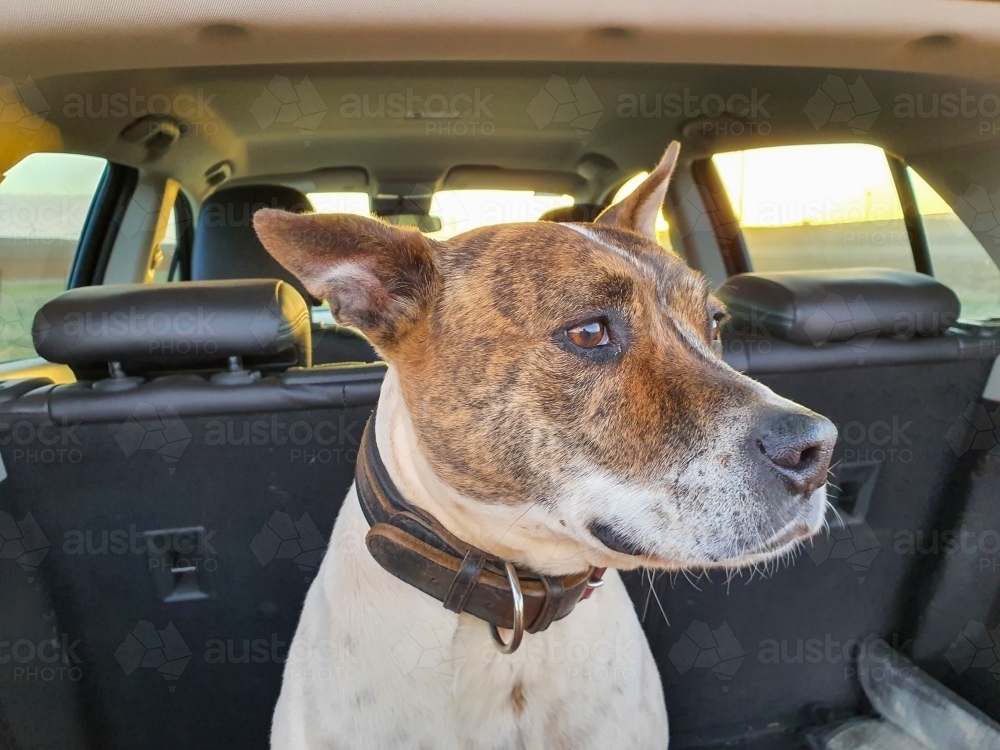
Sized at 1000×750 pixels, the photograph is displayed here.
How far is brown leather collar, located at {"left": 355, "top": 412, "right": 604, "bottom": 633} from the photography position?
4.41ft

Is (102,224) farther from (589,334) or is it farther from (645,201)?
(589,334)

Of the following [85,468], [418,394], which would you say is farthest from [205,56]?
[85,468]

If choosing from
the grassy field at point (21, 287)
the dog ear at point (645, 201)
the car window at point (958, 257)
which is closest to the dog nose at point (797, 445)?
the dog ear at point (645, 201)

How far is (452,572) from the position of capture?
52.8 inches

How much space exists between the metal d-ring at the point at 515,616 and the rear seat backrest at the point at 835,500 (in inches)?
39.6

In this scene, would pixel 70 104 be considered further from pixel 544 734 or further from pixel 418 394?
pixel 544 734

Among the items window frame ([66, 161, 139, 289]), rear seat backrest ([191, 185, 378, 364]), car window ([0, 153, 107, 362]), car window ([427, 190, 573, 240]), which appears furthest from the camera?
car window ([427, 190, 573, 240])

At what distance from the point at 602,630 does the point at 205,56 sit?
1583 millimetres

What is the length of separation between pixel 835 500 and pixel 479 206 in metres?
3.10

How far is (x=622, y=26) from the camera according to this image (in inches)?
57.9

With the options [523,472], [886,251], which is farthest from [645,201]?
[886,251]

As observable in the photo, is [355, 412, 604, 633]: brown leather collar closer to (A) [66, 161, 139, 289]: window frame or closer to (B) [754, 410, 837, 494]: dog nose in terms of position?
(B) [754, 410, 837, 494]: dog nose

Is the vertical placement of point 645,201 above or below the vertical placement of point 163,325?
above

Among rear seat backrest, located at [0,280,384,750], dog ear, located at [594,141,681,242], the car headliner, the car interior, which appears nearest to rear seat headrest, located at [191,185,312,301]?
the car headliner
